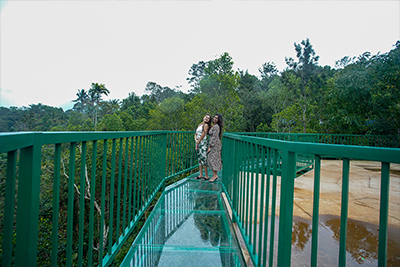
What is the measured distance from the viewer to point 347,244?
2.11 meters

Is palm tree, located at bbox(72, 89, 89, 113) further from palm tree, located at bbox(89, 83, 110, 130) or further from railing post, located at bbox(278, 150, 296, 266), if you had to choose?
railing post, located at bbox(278, 150, 296, 266)

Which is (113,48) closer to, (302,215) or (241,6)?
(241,6)

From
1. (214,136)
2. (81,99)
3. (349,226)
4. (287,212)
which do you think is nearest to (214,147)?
(214,136)

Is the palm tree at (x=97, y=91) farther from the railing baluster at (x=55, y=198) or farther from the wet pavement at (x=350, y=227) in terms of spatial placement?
the railing baluster at (x=55, y=198)

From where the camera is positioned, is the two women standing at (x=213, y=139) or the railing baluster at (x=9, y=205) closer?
the railing baluster at (x=9, y=205)

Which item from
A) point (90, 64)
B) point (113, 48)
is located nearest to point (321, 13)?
point (113, 48)

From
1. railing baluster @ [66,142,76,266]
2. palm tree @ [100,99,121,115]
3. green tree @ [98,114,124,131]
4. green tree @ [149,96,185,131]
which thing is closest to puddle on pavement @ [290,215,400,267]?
railing baluster @ [66,142,76,266]

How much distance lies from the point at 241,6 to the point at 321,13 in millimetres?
9416

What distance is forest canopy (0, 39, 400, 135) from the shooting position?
995 cm

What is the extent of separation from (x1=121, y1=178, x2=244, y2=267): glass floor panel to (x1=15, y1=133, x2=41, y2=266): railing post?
1.10m

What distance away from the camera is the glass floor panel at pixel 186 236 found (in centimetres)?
175

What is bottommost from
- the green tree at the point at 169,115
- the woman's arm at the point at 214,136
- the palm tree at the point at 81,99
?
the woman's arm at the point at 214,136

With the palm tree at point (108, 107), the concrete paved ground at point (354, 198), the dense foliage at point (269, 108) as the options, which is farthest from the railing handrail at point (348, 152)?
the palm tree at point (108, 107)

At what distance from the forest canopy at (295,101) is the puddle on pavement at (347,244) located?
9.95m
